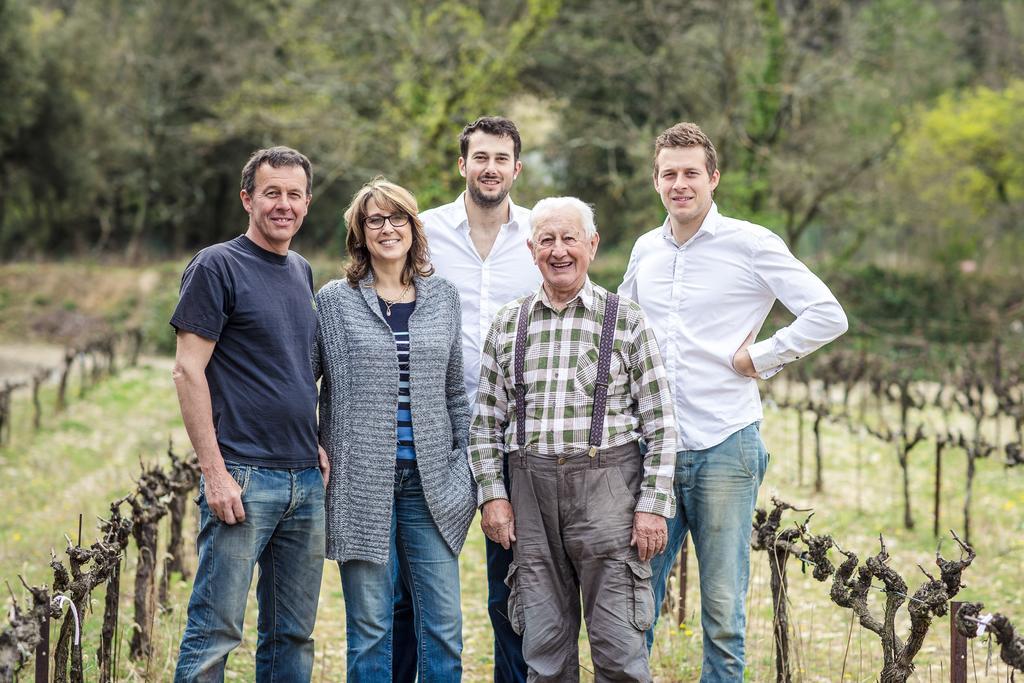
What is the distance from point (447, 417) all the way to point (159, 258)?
96.9 ft

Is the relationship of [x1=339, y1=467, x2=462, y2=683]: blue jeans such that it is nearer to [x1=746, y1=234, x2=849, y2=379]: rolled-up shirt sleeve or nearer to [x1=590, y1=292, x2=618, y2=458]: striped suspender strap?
[x1=590, y1=292, x2=618, y2=458]: striped suspender strap

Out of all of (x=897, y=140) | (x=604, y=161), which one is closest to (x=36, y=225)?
(x=604, y=161)

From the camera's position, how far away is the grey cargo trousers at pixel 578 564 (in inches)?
126

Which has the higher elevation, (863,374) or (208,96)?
(208,96)

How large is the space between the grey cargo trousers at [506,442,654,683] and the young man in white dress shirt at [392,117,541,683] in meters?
0.38

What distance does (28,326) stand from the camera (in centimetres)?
2392

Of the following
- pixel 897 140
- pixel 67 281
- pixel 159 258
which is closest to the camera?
pixel 897 140

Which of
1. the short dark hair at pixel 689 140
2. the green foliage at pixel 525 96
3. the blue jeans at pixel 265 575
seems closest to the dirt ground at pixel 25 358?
the green foliage at pixel 525 96

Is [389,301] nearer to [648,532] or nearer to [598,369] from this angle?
[598,369]

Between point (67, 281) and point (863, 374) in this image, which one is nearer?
point (863, 374)

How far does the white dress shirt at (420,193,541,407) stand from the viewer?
3826 mm

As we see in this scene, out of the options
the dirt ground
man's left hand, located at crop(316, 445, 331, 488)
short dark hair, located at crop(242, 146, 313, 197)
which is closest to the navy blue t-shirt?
man's left hand, located at crop(316, 445, 331, 488)

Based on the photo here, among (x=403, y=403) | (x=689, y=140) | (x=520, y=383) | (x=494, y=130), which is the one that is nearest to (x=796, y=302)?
(x=689, y=140)

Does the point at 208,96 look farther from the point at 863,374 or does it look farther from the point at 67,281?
the point at 863,374
